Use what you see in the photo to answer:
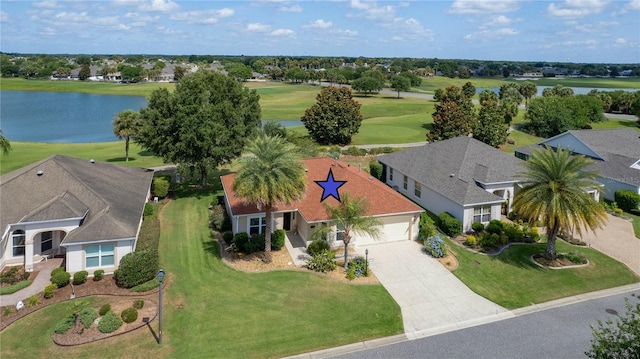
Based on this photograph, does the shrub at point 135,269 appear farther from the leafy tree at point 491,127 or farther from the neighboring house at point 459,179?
the leafy tree at point 491,127

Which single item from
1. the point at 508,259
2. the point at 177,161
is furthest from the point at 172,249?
the point at 508,259

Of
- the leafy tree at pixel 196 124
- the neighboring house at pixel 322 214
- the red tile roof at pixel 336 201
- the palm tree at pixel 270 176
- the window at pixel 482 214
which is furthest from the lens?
the leafy tree at pixel 196 124

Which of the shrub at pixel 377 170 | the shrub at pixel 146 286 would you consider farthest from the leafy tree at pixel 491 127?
the shrub at pixel 146 286

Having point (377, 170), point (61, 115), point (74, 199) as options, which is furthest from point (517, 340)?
point (61, 115)

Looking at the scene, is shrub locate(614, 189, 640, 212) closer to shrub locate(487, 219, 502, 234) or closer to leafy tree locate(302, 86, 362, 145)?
shrub locate(487, 219, 502, 234)

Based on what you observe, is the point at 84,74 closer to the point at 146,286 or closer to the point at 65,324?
the point at 146,286

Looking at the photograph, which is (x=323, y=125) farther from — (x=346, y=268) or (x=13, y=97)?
(x=13, y=97)
